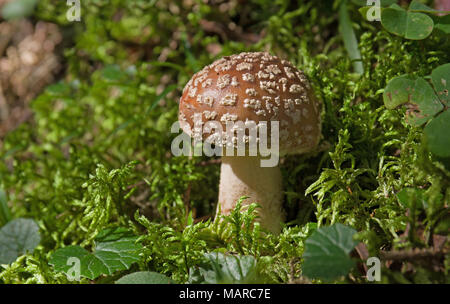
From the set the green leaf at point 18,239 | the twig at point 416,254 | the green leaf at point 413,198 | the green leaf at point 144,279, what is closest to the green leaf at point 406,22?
Result: the green leaf at point 413,198

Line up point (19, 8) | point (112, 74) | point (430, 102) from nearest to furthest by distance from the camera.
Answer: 1. point (430, 102)
2. point (112, 74)
3. point (19, 8)

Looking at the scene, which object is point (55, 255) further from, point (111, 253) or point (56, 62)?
point (56, 62)

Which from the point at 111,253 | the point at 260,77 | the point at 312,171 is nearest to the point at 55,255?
the point at 111,253

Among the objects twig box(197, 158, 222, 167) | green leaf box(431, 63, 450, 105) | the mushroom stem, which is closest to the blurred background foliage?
twig box(197, 158, 222, 167)

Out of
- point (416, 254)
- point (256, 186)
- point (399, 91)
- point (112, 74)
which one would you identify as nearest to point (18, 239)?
point (256, 186)

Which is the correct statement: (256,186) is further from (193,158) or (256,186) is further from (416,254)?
(416,254)

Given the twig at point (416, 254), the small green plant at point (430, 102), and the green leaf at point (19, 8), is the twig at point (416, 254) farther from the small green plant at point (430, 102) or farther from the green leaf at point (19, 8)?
the green leaf at point (19, 8)
